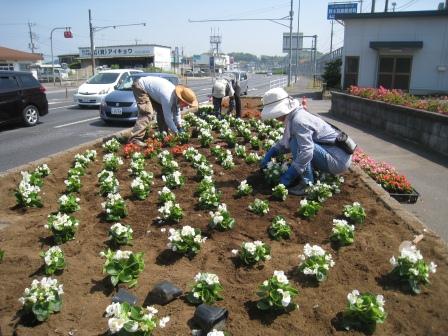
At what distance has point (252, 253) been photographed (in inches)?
130

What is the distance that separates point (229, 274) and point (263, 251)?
34 cm

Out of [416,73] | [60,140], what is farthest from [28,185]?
[416,73]

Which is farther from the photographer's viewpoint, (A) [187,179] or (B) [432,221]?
(A) [187,179]

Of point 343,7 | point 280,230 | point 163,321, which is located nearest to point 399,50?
point 343,7

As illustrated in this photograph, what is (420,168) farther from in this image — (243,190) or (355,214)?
(243,190)

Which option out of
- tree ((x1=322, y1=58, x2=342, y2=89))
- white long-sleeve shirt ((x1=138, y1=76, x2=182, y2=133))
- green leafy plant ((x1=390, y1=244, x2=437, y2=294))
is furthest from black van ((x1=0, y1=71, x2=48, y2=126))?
tree ((x1=322, y1=58, x2=342, y2=89))

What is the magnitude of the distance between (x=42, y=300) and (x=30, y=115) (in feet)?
39.6

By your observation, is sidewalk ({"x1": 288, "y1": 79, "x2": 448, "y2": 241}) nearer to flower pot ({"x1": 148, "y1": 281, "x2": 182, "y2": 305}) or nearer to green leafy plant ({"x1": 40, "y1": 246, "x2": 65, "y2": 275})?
flower pot ({"x1": 148, "y1": 281, "x2": 182, "y2": 305})

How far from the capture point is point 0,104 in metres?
11.8

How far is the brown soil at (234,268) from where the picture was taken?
8.85 feet

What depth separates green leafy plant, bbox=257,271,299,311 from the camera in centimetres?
269

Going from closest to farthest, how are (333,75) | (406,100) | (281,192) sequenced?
1. (281,192)
2. (406,100)
3. (333,75)

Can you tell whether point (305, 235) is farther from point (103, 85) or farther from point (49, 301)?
point (103, 85)

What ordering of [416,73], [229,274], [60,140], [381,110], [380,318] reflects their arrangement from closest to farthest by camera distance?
[380,318]
[229,274]
[60,140]
[381,110]
[416,73]
